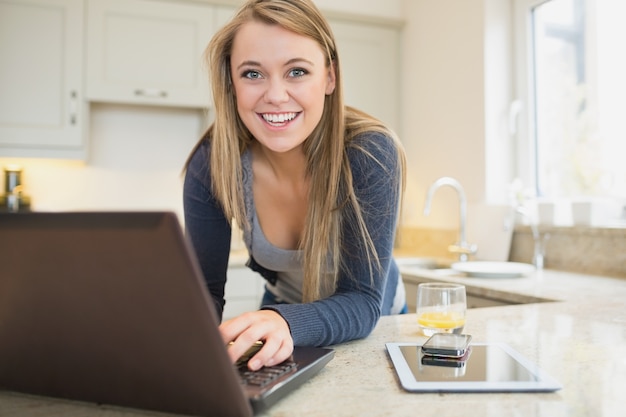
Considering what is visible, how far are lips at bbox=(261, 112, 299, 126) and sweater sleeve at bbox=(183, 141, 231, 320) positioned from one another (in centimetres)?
17

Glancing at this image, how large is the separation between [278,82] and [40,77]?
2019mm

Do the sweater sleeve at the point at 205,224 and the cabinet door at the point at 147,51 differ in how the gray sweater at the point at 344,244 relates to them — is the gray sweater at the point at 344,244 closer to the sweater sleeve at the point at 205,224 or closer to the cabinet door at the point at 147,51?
the sweater sleeve at the point at 205,224

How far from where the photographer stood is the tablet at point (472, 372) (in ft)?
2.19

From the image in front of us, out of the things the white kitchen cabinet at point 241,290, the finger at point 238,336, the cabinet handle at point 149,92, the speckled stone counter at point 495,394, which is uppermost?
the cabinet handle at point 149,92

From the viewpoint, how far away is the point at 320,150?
3.96 feet

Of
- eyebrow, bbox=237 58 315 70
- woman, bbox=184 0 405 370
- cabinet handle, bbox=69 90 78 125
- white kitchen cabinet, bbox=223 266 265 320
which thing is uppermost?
cabinet handle, bbox=69 90 78 125

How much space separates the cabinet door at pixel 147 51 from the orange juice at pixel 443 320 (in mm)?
2103

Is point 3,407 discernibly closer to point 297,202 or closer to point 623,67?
point 297,202

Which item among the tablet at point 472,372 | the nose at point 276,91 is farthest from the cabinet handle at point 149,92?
the tablet at point 472,372

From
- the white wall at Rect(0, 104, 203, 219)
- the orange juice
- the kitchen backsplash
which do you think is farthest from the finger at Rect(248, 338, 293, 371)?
the white wall at Rect(0, 104, 203, 219)

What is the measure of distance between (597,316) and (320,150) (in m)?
0.65

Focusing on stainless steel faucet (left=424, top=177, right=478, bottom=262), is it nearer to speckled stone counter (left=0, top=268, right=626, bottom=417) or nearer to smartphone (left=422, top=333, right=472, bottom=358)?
speckled stone counter (left=0, top=268, right=626, bottom=417)

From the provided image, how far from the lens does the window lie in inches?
90.2

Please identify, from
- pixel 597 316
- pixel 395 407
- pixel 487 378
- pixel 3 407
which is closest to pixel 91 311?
pixel 3 407
